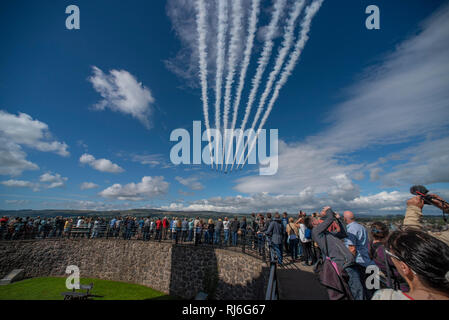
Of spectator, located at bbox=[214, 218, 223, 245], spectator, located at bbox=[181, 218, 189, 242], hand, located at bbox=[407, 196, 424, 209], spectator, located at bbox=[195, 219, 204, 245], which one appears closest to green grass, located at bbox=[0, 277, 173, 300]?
spectator, located at bbox=[181, 218, 189, 242]

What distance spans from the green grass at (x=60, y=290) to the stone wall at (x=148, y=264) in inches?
23.2

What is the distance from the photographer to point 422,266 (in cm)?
145

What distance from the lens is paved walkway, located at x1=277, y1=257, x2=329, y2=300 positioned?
4.73m

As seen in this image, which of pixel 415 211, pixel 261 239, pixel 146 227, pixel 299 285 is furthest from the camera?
pixel 146 227

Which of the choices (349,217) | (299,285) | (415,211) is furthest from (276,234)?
(415,211)

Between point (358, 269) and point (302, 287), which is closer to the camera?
point (358, 269)

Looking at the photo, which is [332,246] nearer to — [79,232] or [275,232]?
[275,232]

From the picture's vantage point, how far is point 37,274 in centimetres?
1700

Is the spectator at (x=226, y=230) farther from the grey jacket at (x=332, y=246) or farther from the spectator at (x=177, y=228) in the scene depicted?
the grey jacket at (x=332, y=246)

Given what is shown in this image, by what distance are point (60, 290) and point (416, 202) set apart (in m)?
21.6
